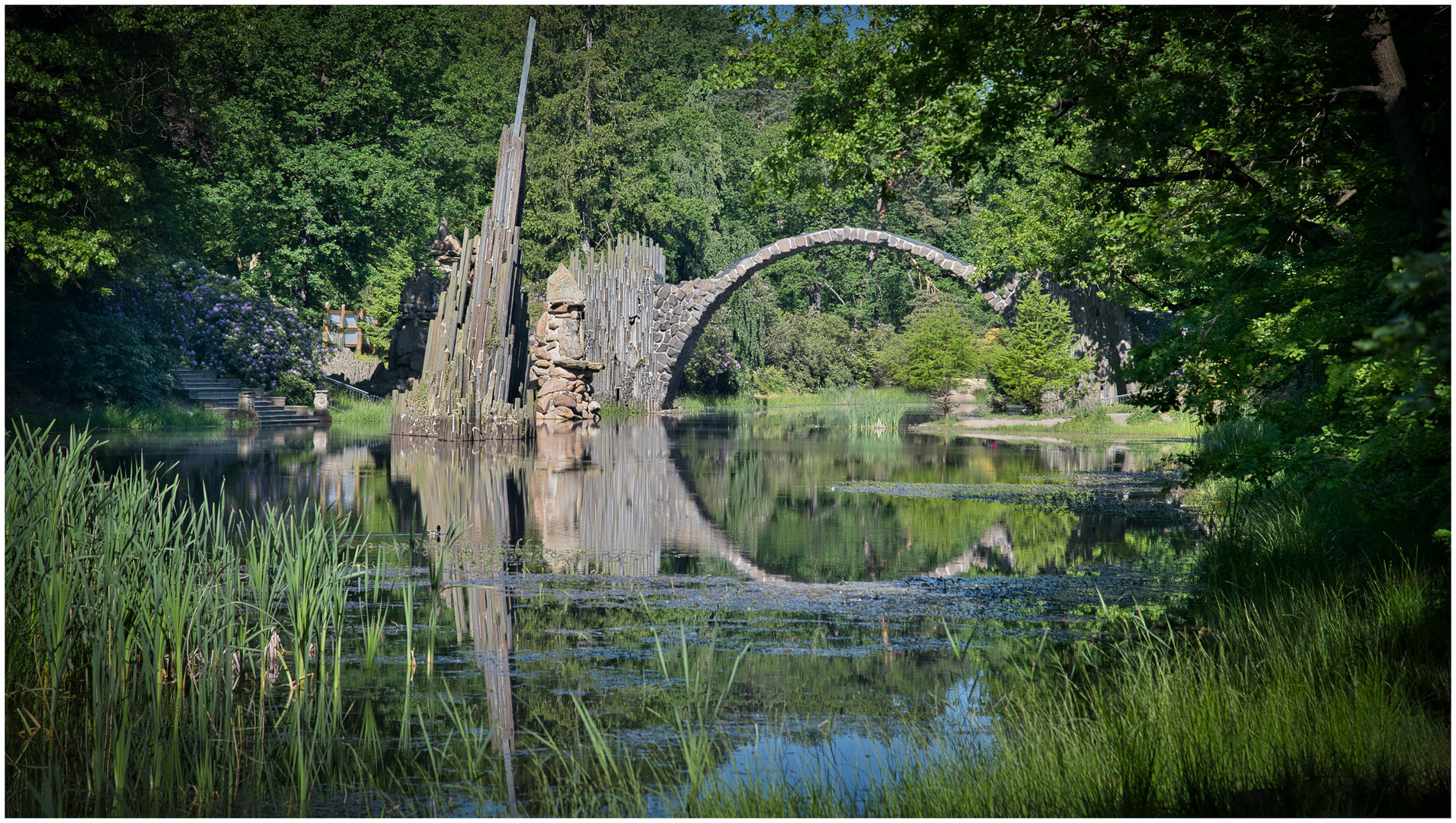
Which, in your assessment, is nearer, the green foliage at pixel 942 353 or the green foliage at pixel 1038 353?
the green foliage at pixel 1038 353

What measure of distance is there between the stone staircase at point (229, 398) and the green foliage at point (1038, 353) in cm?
1683

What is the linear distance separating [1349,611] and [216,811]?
5085mm

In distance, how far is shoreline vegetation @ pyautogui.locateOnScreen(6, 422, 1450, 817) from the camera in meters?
3.54

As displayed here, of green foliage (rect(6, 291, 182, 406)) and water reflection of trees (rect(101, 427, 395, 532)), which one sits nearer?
water reflection of trees (rect(101, 427, 395, 532))

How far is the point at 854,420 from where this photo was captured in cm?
2830

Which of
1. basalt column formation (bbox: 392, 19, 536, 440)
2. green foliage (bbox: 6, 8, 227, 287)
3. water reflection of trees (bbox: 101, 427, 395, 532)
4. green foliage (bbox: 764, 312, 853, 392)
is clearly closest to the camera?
water reflection of trees (bbox: 101, 427, 395, 532)

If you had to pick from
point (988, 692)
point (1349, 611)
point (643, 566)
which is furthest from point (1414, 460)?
point (643, 566)

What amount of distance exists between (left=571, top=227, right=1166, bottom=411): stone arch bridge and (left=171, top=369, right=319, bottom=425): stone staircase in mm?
10065

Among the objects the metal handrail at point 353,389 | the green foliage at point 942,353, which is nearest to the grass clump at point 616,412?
the metal handrail at point 353,389

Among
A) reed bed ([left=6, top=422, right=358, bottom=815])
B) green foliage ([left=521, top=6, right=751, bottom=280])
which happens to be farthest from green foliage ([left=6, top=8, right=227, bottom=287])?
green foliage ([left=521, top=6, right=751, bottom=280])

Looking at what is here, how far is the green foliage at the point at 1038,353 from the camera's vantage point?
28094mm

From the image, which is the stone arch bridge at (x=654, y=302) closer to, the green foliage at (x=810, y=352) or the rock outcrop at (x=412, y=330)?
the rock outcrop at (x=412, y=330)

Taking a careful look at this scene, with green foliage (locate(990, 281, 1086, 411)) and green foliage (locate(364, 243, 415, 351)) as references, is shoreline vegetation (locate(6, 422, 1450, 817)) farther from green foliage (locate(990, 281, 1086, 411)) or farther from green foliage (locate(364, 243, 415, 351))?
green foliage (locate(364, 243, 415, 351))

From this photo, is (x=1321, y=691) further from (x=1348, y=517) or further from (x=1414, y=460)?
(x=1348, y=517)
